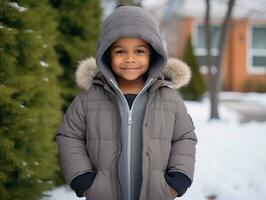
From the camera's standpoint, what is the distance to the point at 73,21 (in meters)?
5.35

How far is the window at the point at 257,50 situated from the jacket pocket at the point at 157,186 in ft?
54.2

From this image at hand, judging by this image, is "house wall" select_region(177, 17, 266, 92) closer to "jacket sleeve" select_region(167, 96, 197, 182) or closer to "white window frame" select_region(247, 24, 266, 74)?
"white window frame" select_region(247, 24, 266, 74)

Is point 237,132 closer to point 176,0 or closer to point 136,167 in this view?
point 136,167

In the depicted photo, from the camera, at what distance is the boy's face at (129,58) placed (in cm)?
246

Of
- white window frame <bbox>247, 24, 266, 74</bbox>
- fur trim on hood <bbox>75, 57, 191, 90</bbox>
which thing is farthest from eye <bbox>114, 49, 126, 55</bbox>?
white window frame <bbox>247, 24, 266, 74</bbox>

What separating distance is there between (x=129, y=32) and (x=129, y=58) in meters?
0.15

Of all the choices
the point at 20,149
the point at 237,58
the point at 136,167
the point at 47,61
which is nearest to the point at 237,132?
the point at 47,61

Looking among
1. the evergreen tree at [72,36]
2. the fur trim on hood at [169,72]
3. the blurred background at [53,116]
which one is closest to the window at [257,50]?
the blurred background at [53,116]

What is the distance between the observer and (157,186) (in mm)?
2369

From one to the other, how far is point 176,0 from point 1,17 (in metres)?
15.6

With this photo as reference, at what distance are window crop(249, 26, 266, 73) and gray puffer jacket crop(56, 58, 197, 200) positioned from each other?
1637 centimetres

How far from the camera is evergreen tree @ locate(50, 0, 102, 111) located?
5.29 meters

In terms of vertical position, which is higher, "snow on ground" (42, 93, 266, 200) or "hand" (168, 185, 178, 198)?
"hand" (168, 185, 178, 198)

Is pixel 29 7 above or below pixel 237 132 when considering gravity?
above
